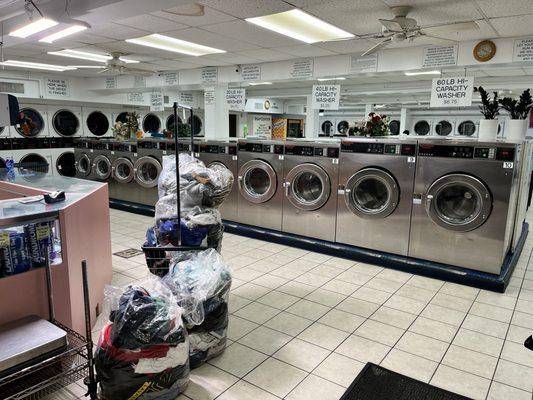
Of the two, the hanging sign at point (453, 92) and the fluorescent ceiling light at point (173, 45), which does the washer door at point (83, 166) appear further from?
the hanging sign at point (453, 92)

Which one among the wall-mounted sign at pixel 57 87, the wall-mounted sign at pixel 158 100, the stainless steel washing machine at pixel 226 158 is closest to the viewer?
the stainless steel washing machine at pixel 226 158

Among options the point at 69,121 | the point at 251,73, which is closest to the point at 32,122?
the point at 69,121

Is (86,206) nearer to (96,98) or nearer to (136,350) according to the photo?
(136,350)

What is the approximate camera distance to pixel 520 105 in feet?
14.8

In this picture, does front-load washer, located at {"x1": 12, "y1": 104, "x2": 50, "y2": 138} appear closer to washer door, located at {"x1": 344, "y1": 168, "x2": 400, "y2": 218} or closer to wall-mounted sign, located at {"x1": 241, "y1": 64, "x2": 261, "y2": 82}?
wall-mounted sign, located at {"x1": 241, "y1": 64, "x2": 261, "y2": 82}

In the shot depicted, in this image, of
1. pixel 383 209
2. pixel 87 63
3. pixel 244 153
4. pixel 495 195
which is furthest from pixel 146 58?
pixel 495 195

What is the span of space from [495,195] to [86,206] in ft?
13.0

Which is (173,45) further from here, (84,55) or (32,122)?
(32,122)

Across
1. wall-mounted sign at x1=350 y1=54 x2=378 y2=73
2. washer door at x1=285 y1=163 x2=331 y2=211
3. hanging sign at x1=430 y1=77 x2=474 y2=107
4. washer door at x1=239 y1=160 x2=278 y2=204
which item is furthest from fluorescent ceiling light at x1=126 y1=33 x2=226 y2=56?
hanging sign at x1=430 y1=77 x2=474 y2=107

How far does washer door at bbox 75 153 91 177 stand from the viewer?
8.73 metres

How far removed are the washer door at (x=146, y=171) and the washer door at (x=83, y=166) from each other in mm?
1803

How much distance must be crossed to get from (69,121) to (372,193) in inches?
320

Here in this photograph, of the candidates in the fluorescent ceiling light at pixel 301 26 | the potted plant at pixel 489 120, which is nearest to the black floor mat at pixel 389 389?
the potted plant at pixel 489 120

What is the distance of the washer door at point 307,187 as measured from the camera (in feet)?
17.0
